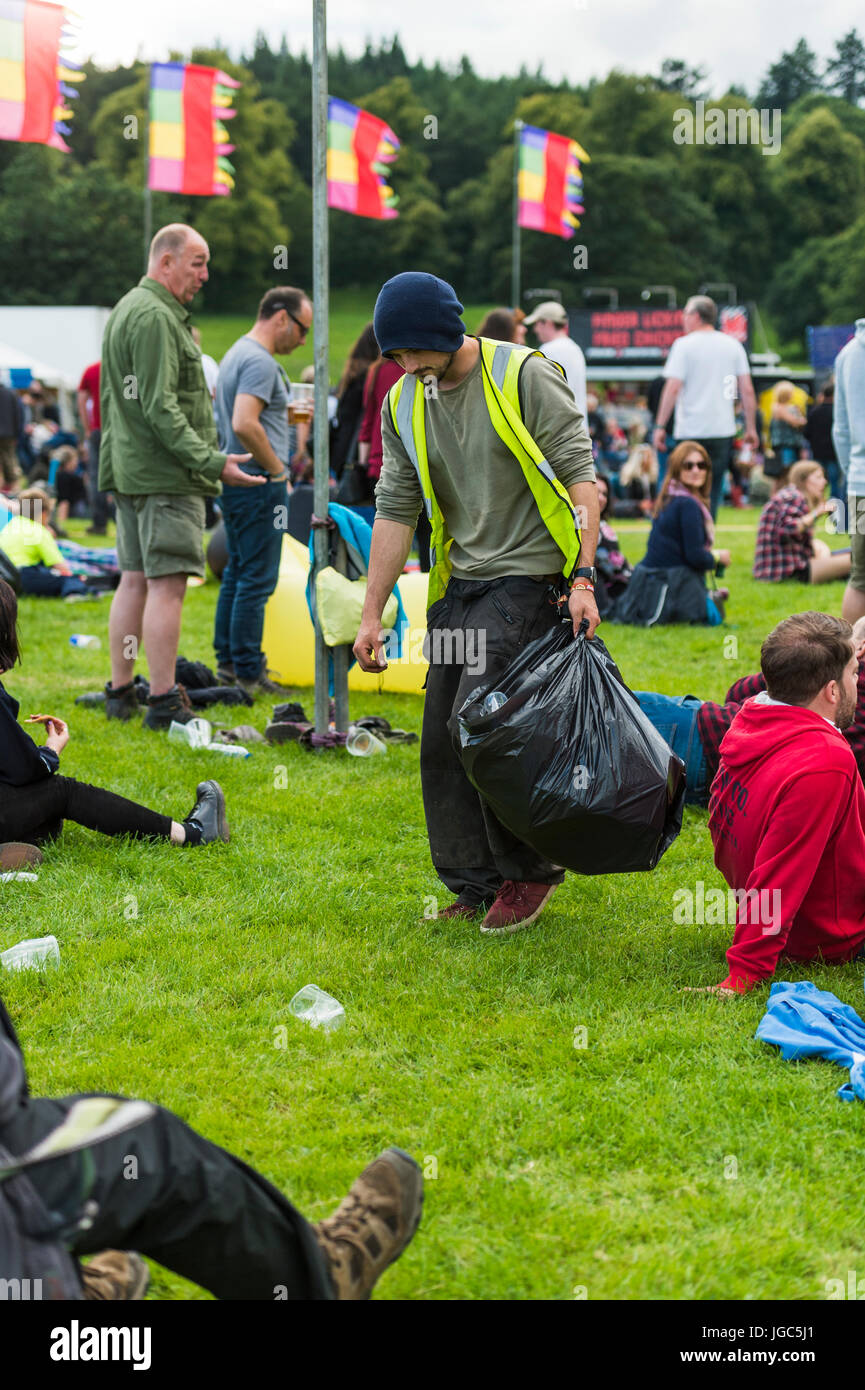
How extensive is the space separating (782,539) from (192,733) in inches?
257

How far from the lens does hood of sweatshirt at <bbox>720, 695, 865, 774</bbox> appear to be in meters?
3.70

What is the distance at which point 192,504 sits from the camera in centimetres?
650

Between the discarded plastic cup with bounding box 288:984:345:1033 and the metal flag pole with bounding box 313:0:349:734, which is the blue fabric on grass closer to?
the discarded plastic cup with bounding box 288:984:345:1033

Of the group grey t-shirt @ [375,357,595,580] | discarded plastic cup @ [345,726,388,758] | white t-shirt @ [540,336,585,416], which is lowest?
discarded plastic cup @ [345,726,388,758]

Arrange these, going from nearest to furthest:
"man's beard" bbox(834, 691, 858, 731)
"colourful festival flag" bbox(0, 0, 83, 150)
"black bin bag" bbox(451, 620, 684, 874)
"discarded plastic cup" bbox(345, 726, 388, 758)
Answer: "black bin bag" bbox(451, 620, 684, 874), "man's beard" bbox(834, 691, 858, 731), "discarded plastic cup" bbox(345, 726, 388, 758), "colourful festival flag" bbox(0, 0, 83, 150)

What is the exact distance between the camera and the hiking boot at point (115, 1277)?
2.29m

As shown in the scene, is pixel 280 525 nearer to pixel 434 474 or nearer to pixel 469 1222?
pixel 434 474

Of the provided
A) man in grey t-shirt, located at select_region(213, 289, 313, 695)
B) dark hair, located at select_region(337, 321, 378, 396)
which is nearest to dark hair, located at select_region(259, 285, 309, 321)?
man in grey t-shirt, located at select_region(213, 289, 313, 695)

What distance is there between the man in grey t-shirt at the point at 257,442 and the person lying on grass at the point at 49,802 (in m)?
2.40

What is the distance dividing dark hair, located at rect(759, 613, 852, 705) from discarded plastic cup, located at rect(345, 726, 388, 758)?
9.07ft

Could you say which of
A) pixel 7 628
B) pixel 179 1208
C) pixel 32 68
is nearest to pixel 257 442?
pixel 7 628

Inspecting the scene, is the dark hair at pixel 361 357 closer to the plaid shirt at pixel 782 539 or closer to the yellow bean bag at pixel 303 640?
the yellow bean bag at pixel 303 640

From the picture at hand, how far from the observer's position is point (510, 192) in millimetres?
81625

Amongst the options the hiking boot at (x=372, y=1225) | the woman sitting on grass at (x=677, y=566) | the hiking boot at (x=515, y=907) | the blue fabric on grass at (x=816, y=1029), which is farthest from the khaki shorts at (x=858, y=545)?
the hiking boot at (x=372, y=1225)
